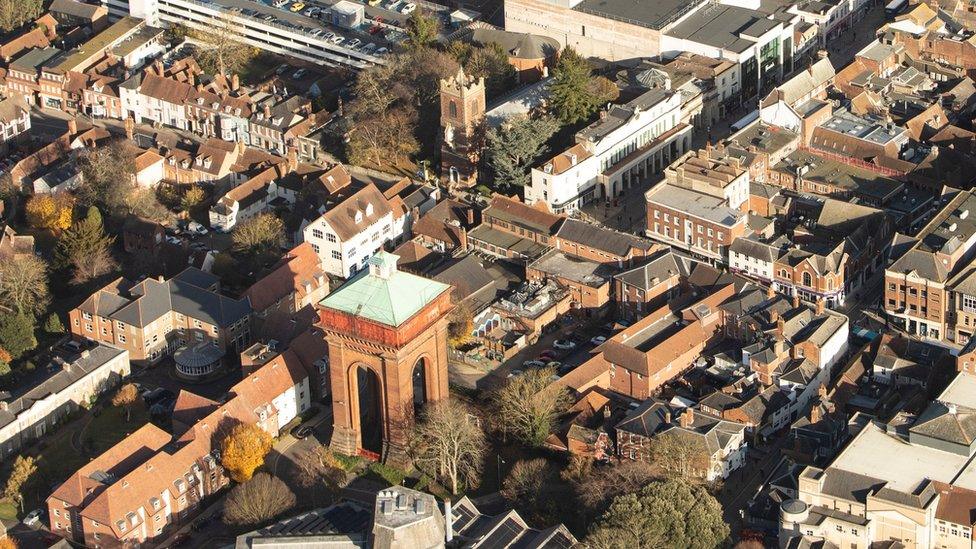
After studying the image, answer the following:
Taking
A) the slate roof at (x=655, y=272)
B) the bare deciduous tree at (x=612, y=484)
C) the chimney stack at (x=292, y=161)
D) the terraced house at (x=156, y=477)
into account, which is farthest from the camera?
the chimney stack at (x=292, y=161)

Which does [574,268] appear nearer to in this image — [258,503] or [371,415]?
[371,415]

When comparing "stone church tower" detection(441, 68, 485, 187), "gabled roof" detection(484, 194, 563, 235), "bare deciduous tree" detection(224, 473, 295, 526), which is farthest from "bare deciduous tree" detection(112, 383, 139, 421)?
"stone church tower" detection(441, 68, 485, 187)

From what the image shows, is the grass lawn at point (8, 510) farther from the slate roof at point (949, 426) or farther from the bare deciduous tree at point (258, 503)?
the slate roof at point (949, 426)

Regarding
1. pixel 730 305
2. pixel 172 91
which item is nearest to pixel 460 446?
pixel 730 305

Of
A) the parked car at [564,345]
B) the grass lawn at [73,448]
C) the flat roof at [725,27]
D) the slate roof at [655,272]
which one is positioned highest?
the flat roof at [725,27]

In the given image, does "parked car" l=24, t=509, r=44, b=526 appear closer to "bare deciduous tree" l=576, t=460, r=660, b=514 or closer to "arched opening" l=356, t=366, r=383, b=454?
"arched opening" l=356, t=366, r=383, b=454

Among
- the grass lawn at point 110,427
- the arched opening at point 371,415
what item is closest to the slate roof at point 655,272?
the arched opening at point 371,415

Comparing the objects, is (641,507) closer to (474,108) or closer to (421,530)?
(421,530)

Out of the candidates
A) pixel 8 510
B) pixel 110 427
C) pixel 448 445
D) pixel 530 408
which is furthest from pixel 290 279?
pixel 8 510
